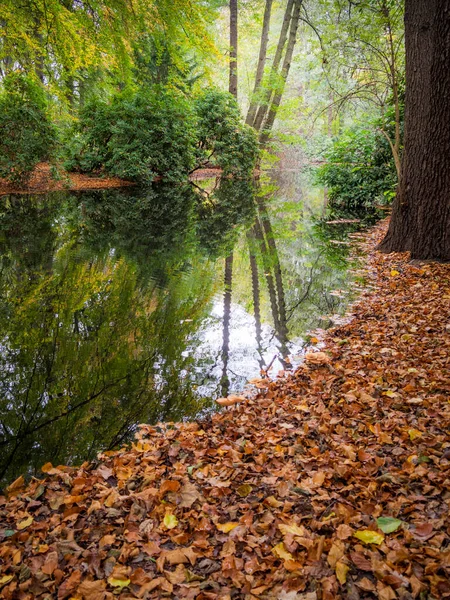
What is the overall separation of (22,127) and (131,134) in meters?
4.33

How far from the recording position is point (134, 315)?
4.58 meters

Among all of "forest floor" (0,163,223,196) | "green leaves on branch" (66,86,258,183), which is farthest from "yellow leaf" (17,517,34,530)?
"green leaves on branch" (66,86,258,183)

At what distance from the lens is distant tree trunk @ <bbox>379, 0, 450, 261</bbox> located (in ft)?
17.3

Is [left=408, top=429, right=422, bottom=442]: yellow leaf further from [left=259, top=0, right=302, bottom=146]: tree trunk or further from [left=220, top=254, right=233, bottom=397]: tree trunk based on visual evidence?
[left=259, top=0, right=302, bottom=146]: tree trunk

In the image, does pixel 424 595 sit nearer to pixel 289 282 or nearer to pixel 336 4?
Answer: pixel 289 282

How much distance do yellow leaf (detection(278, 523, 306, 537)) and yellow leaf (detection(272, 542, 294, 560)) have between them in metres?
0.06

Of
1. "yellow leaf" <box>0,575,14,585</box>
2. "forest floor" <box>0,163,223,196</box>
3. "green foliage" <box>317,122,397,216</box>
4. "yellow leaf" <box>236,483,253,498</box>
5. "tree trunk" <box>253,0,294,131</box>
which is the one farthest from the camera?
"tree trunk" <box>253,0,294,131</box>

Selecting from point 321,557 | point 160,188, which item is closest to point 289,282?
point 321,557

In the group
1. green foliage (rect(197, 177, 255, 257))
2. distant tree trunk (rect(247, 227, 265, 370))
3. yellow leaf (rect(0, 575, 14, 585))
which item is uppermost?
green foliage (rect(197, 177, 255, 257))

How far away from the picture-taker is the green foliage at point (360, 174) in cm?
1153

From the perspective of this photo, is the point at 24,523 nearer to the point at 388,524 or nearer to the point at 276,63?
the point at 388,524

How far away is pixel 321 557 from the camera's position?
1.61 m

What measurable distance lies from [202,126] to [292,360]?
1588 centimetres

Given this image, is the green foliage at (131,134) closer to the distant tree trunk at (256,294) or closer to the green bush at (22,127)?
the green bush at (22,127)
